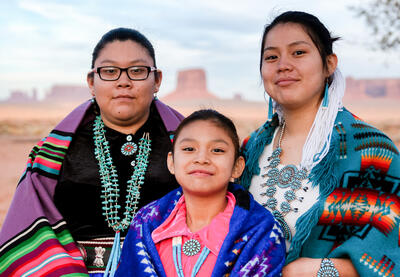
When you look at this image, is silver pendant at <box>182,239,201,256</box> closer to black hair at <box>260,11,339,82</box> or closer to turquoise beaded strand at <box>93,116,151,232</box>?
turquoise beaded strand at <box>93,116,151,232</box>

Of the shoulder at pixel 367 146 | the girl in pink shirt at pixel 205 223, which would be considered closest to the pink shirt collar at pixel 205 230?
the girl in pink shirt at pixel 205 223

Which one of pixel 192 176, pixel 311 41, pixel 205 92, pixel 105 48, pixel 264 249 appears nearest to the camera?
pixel 264 249

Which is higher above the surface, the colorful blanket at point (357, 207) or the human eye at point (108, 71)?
the human eye at point (108, 71)

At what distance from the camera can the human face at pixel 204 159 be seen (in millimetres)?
2430

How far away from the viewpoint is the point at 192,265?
7.66 ft

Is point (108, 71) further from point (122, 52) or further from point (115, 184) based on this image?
point (115, 184)

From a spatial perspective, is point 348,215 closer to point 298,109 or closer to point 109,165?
point 298,109

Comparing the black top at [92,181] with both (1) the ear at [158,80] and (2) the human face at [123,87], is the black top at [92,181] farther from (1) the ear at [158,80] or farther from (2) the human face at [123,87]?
(1) the ear at [158,80]

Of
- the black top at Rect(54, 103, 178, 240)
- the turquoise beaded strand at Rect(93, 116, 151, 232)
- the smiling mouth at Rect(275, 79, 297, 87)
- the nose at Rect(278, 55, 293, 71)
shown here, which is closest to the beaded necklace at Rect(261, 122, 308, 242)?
the smiling mouth at Rect(275, 79, 297, 87)

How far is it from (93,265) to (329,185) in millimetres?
1644

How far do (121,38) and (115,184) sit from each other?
3.43 ft

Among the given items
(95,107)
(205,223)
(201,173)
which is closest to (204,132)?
(201,173)

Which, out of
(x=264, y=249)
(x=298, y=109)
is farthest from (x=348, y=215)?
(x=298, y=109)

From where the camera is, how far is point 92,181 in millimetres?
3023
